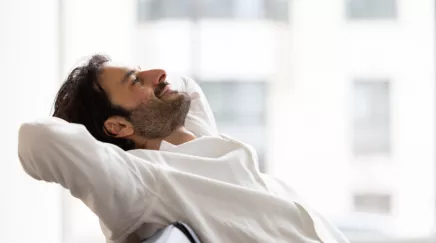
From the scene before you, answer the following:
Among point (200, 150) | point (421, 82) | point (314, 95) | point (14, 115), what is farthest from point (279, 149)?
point (200, 150)

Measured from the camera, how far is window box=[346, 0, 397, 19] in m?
4.07

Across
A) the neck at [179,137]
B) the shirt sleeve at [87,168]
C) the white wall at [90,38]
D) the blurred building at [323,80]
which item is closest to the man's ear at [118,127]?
the neck at [179,137]

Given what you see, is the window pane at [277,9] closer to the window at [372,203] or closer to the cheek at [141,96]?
the window at [372,203]

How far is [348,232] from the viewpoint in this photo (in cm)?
347

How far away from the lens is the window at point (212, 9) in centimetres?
401

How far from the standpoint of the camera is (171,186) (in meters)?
1.47

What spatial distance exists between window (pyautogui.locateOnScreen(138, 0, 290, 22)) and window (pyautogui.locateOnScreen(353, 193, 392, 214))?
3.71 feet

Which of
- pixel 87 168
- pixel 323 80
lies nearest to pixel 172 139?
pixel 87 168

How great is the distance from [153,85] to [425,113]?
2.58 m

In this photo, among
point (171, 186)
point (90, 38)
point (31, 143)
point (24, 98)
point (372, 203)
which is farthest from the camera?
point (372, 203)

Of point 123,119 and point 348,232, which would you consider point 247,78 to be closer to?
point 348,232

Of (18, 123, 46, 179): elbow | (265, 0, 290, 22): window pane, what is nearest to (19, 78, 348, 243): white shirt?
(18, 123, 46, 179): elbow

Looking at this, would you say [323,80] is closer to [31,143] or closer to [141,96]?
[141,96]

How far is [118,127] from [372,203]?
2695 mm
